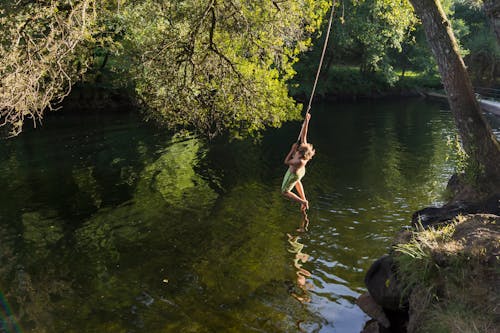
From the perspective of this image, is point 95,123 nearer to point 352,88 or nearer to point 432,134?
point 432,134

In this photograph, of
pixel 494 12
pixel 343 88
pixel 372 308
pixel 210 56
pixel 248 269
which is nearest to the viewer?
pixel 372 308

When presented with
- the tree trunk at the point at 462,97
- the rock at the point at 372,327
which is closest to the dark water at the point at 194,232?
the rock at the point at 372,327

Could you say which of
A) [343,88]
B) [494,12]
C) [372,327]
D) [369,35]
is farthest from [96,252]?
[343,88]

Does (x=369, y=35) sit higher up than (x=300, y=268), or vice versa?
(x=369, y=35)

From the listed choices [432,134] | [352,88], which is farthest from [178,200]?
[352,88]

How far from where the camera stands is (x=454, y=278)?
6113 millimetres

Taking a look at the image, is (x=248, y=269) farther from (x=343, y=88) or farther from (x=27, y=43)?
(x=343, y=88)

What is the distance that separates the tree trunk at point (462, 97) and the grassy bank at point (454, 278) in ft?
13.0

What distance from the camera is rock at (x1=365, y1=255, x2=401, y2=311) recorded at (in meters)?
7.00

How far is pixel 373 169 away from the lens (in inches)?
740

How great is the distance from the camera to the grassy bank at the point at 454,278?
18.5 feet

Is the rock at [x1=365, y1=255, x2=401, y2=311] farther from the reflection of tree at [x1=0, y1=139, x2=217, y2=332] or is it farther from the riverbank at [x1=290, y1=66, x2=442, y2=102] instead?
the riverbank at [x1=290, y1=66, x2=442, y2=102]

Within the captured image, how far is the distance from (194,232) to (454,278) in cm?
689

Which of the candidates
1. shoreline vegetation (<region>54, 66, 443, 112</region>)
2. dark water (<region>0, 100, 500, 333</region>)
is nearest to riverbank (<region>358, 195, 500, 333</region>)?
dark water (<region>0, 100, 500, 333</region>)
